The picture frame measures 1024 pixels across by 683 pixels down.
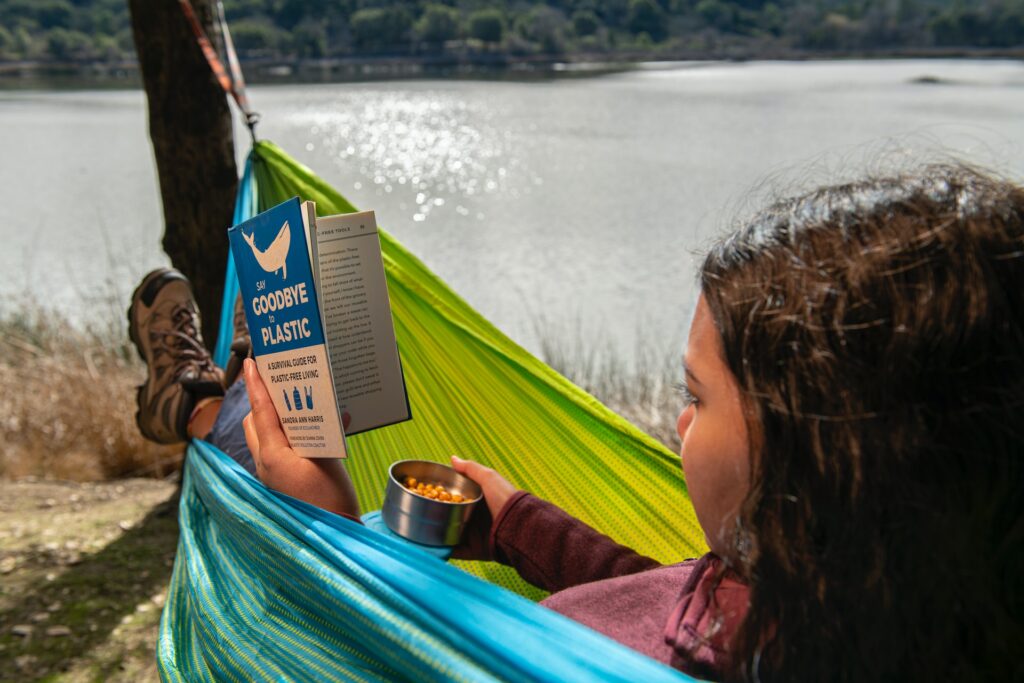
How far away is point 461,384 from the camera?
1457 mm

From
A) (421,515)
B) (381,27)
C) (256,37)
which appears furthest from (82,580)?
(256,37)

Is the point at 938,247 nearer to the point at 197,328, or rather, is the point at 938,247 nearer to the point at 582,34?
the point at 197,328

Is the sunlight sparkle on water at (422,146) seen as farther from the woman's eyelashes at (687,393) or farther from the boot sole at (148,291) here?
the woman's eyelashes at (687,393)

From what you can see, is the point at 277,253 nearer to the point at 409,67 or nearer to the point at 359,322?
the point at 359,322

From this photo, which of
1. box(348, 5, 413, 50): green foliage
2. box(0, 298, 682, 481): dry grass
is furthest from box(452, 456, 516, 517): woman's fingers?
box(348, 5, 413, 50): green foliage

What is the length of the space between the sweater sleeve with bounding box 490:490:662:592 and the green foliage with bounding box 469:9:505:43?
52.2 ft

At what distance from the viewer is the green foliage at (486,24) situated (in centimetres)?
1614

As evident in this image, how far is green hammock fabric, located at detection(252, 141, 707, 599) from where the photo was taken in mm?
1256

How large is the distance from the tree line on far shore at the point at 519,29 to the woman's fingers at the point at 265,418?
15538 mm

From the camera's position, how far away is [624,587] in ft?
3.00

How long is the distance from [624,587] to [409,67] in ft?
57.0

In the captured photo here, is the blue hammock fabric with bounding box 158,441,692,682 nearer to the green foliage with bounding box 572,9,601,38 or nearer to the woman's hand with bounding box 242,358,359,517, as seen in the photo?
the woman's hand with bounding box 242,358,359,517

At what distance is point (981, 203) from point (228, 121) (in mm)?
2071

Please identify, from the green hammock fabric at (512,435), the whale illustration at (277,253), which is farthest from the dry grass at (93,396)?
the whale illustration at (277,253)
